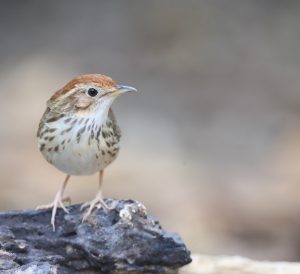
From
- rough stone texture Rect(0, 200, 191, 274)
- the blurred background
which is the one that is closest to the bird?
rough stone texture Rect(0, 200, 191, 274)

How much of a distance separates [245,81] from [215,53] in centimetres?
81

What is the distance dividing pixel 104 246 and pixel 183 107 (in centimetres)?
774

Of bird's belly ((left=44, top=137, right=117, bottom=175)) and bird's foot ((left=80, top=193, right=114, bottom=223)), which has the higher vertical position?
bird's belly ((left=44, top=137, right=117, bottom=175))

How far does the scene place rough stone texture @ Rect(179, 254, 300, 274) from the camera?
567 cm

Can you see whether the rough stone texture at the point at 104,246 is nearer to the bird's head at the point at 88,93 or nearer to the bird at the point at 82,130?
the bird at the point at 82,130

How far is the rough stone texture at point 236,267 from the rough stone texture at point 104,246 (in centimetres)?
72

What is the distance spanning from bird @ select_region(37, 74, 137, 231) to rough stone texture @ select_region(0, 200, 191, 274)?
138mm

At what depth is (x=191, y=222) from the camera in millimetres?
9820

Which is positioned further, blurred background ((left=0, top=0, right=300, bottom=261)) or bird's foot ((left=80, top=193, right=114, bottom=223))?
blurred background ((left=0, top=0, right=300, bottom=261))

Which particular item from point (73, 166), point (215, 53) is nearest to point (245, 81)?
point (215, 53)

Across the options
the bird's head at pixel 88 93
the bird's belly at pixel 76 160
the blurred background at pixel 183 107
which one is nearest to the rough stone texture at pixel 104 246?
the bird's belly at pixel 76 160

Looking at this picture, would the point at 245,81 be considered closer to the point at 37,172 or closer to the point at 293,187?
the point at 293,187

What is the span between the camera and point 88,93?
5.19 meters

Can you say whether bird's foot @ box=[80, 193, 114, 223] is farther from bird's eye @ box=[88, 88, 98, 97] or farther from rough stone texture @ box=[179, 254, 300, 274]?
rough stone texture @ box=[179, 254, 300, 274]
